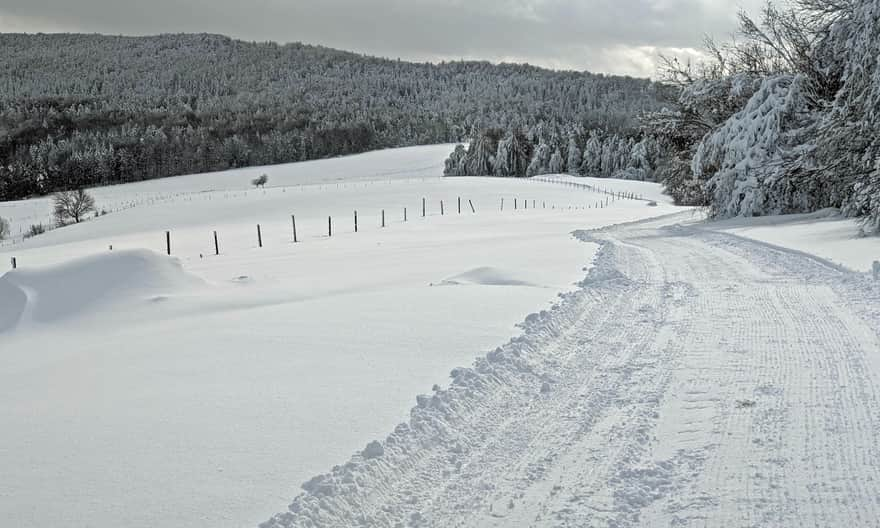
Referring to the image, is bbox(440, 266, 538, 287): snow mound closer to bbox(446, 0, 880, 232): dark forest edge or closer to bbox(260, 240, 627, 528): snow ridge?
bbox(260, 240, 627, 528): snow ridge

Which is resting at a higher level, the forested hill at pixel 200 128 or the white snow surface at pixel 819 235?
the forested hill at pixel 200 128

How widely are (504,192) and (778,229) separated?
43.5 m

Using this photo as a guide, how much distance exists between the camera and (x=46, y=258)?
28547 mm

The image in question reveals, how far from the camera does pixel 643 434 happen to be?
15.6 ft

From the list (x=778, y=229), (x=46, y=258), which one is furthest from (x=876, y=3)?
(x=46, y=258)

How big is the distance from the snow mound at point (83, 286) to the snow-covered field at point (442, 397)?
1.3 inches

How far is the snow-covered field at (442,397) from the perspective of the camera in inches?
151

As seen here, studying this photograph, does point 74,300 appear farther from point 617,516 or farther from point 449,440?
point 617,516

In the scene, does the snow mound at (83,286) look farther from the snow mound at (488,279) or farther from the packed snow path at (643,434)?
the packed snow path at (643,434)

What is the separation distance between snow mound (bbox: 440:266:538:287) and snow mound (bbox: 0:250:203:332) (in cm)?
429

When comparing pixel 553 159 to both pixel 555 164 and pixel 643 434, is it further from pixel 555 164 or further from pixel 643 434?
pixel 643 434

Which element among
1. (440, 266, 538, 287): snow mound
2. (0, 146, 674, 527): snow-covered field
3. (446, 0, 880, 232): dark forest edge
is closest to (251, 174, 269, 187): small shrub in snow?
(446, 0, 880, 232): dark forest edge

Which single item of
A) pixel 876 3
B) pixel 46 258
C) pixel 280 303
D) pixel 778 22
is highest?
pixel 778 22

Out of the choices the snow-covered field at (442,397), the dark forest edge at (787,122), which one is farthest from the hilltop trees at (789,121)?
the snow-covered field at (442,397)
